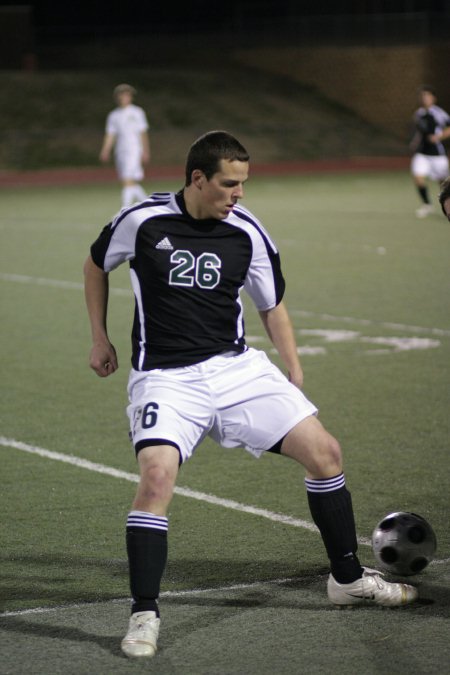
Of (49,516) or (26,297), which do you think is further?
(26,297)

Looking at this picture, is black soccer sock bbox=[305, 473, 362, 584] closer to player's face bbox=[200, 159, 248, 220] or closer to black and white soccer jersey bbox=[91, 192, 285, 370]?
black and white soccer jersey bbox=[91, 192, 285, 370]

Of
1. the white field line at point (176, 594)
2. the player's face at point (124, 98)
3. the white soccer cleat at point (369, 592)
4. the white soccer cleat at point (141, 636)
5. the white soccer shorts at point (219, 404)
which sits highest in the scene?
the white soccer shorts at point (219, 404)

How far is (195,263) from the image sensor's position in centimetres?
520

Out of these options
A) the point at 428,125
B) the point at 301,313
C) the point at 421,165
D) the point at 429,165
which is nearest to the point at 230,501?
the point at 301,313

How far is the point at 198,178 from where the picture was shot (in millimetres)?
5113

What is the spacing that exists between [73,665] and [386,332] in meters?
7.88

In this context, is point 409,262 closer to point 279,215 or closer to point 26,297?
point 26,297

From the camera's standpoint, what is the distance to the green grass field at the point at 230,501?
491 cm

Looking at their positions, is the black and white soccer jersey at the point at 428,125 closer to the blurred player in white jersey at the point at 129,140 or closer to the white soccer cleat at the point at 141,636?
the blurred player in white jersey at the point at 129,140

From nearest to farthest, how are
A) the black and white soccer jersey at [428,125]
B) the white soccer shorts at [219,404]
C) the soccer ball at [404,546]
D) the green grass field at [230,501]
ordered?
the green grass field at [230,501], the white soccer shorts at [219,404], the soccer ball at [404,546], the black and white soccer jersey at [428,125]

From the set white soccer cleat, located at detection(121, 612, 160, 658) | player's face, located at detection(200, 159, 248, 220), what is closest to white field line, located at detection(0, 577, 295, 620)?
white soccer cleat, located at detection(121, 612, 160, 658)

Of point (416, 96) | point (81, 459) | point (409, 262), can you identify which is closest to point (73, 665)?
point (81, 459)

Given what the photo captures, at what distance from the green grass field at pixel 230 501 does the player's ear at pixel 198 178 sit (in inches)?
68.7

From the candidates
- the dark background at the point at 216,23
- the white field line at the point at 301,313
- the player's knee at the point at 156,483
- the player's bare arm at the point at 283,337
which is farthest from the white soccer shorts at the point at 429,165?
the dark background at the point at 216,23
